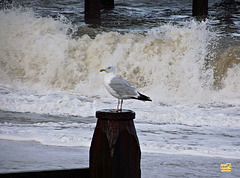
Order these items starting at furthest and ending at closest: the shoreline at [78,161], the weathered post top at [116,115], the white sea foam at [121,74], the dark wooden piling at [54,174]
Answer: the white sea foam at [121,74] → the shoreline at [78,161] → the weathered post top at [116,115] → the dark wooden piling at [54,174]

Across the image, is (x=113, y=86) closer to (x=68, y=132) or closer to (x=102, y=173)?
(x=102, y=173)

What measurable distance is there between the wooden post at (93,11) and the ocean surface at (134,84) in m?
0.30

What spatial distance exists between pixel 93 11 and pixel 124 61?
346cm

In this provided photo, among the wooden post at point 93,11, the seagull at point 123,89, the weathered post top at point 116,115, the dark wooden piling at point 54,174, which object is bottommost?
the dark wooden piling at point 54,174

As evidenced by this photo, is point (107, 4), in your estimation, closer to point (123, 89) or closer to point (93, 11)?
point (93, 11)

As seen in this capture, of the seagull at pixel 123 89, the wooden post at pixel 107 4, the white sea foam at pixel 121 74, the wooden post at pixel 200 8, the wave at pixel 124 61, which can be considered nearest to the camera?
the seagull at pixel 123 89

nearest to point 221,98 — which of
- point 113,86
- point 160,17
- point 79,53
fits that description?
point 79,53

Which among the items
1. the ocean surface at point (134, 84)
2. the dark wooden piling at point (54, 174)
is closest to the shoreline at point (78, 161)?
the ocean surface at point (134, 84)

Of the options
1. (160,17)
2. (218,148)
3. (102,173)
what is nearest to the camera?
(102,173)

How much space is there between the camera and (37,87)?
13.4 m

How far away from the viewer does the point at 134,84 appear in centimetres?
1309

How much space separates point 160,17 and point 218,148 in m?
16.3

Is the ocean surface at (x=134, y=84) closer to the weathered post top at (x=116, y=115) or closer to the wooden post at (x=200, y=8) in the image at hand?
the wooden post at (x=200, y=8)

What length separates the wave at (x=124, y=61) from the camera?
12523 millimetres
